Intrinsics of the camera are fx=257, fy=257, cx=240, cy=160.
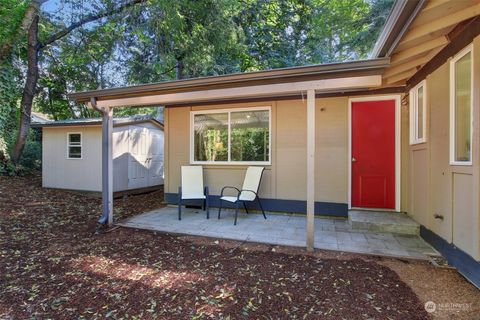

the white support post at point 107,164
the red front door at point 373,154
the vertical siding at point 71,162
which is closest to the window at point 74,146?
the vertical siding at point 71,162

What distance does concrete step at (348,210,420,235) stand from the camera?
12.3 ft

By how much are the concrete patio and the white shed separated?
2.81 metres

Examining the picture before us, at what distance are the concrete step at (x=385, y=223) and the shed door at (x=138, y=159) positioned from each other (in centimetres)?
605

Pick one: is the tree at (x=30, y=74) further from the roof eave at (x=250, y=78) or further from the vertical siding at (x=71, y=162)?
the roof eave at (x=250, y=78)

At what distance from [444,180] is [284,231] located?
2.13 m

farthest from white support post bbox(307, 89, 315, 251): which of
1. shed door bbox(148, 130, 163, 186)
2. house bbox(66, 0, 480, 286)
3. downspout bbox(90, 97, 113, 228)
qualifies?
shed door bbox(148, 130, 163, 186)

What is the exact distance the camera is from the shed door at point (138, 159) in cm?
759

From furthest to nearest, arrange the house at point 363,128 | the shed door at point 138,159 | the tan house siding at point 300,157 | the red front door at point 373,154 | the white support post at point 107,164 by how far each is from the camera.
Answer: the shed door at point 138,159, the tan house siding at point 300,157, the red front door at point 373,154, the white support post at point 107,164, the house at point 363,128

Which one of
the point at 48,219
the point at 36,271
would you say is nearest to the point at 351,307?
the point at 36,271

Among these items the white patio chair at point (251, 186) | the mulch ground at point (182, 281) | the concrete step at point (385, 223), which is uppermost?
the white patio chair at point (251, 186)

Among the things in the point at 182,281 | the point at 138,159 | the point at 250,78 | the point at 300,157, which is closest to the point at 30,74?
the point at 138,159

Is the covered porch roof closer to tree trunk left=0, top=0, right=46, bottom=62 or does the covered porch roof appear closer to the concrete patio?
the concrete patio

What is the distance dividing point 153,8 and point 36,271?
754cm

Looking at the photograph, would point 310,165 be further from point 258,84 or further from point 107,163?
point 107,163
